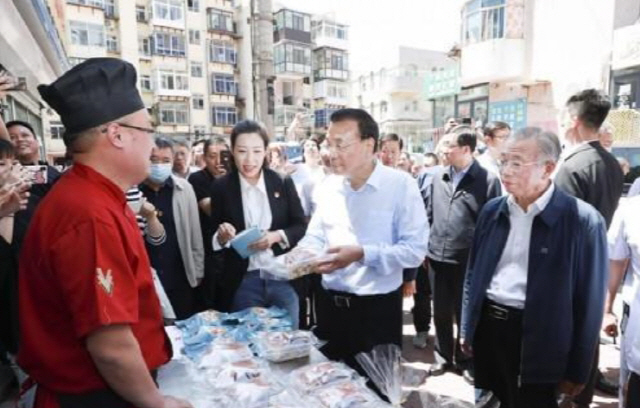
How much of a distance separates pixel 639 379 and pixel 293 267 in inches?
65.6

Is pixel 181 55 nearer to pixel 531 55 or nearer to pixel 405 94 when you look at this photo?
pixel 405 94

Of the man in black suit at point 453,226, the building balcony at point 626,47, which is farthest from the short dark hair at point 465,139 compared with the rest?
the building balcony at point 626,47

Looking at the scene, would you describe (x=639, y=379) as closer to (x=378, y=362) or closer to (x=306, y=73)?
(x=378, y=362)

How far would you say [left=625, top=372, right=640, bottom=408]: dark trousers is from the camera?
1.99 meters

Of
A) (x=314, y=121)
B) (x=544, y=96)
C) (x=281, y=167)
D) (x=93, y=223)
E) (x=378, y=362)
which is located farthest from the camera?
A: (x=314, y=121)

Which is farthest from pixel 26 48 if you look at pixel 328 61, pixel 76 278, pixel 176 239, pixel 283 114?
pixel 328 61

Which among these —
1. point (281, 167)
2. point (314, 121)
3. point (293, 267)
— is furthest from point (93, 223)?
point (314, 121)

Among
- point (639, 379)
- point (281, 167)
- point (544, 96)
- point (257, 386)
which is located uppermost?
point (544, 96)

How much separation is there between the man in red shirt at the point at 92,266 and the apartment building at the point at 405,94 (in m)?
31.9

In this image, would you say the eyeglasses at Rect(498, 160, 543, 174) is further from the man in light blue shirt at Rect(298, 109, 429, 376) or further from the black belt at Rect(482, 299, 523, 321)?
the black belt at Rect(482, 299, 523, 321)

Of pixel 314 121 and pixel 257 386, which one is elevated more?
pixel 314 121

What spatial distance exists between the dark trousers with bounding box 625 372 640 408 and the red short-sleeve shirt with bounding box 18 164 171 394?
7.08 feet

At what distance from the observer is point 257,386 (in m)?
1.57

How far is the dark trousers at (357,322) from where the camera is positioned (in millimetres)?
2273
